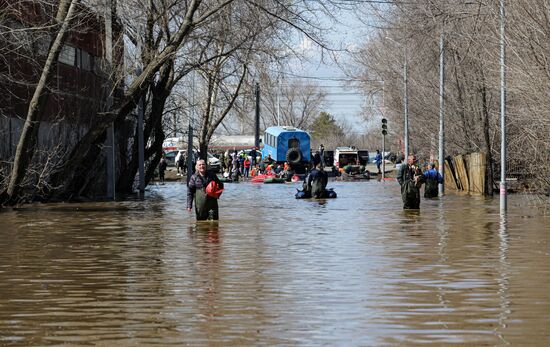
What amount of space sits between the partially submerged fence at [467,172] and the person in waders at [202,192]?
19.6m

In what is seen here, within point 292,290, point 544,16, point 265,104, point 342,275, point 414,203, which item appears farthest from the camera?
point 265,104

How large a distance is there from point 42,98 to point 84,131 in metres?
8.12

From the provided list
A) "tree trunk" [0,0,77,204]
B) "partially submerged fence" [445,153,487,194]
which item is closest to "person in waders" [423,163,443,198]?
"partially submerged fence" [445,153,487,194]

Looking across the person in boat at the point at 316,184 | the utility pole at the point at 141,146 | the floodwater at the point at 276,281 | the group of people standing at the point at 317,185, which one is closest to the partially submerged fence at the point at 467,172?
the group of people standing at the point at 317,185

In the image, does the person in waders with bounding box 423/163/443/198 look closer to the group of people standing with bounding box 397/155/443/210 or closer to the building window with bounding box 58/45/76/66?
the group of people standing with bounding box 397/155/443/210

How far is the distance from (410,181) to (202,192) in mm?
8055

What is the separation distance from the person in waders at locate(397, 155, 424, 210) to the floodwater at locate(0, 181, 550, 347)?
11.5ft

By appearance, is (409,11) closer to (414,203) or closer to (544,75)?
(414,203)

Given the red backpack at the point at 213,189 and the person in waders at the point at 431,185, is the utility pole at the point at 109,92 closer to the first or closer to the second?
the person in waders at the point at 431,185

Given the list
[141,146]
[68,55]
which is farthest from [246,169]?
[68,55]

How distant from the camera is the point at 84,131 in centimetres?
4091

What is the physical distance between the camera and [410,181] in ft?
107

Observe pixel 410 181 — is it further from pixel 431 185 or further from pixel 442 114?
pixel 442 114

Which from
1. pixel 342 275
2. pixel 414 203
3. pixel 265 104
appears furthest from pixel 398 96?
pixel 265 104
